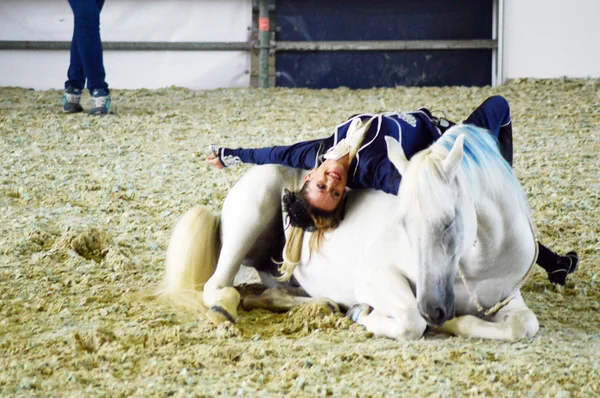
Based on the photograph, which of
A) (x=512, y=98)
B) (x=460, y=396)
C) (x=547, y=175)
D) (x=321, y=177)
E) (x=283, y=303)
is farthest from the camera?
(x=512, y=98)

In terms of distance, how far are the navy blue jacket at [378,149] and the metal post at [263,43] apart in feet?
15.6

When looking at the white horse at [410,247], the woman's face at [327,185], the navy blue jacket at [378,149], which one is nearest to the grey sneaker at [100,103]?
the white horse at [410,247]

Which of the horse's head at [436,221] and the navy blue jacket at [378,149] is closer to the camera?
the horse's head at [436,221]

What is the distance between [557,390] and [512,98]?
5.15 metres

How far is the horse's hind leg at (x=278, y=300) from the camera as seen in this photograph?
2.87m

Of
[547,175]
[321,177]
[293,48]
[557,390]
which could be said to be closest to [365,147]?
[321,177]

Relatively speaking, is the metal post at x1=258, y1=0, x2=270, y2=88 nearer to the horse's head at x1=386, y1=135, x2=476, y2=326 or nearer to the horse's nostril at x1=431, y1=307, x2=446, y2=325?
the horse's head at x1=386, y1=135, x2=476, y2=326

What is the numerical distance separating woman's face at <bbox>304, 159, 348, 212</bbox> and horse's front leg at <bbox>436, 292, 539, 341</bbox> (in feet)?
1.79

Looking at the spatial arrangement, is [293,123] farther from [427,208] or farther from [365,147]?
[427,208]

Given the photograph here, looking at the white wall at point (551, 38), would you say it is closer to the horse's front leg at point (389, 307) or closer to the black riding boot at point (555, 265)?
the black riding boot at point (555, 265)

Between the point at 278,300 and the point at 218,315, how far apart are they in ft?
1.04

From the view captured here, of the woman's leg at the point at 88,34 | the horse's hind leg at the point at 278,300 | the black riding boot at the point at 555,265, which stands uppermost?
the woman's leg at the point at 88,34

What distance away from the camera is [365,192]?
281 cm

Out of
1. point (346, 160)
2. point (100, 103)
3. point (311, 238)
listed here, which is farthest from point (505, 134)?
point (100, 103)
